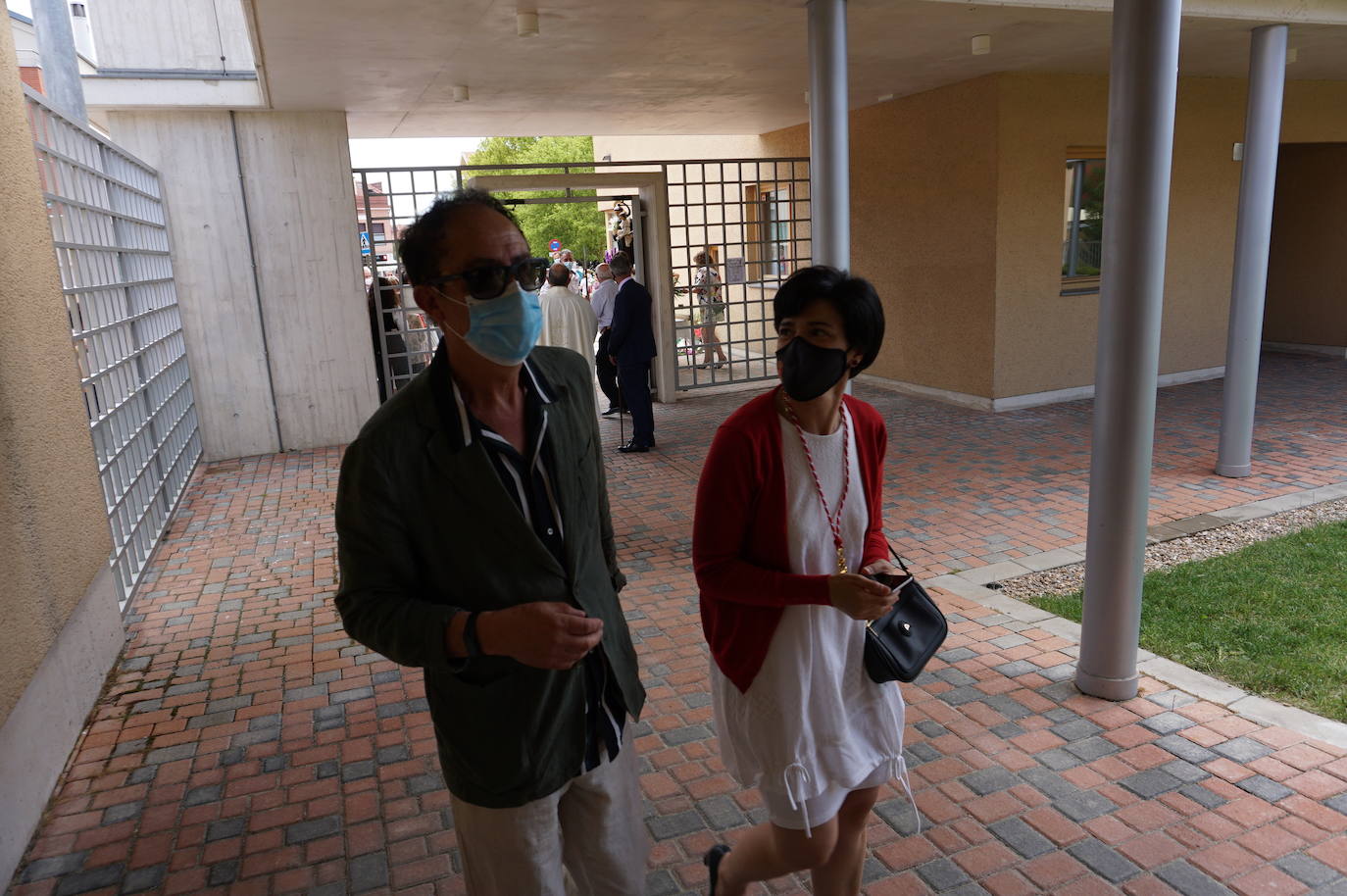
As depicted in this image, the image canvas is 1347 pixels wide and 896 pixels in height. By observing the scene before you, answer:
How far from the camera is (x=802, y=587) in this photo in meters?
2.01

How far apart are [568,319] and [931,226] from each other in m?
4.52

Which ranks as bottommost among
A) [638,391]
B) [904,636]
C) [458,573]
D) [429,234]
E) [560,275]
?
[638,391]

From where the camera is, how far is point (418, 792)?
3.40m

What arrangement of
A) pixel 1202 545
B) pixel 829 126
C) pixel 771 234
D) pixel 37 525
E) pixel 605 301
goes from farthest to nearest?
pixel 771 234 → pixel 605 301 → pixel 1202 545 → pixel 829 126 → pixel 37 525

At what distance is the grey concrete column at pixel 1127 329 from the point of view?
3477mm

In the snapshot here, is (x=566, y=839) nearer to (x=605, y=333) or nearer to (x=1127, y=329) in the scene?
(x=1127, y=329)

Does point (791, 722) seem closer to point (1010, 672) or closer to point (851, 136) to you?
point (1010, 672)

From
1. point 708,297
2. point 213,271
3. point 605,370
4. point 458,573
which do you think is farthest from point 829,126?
point 213,271

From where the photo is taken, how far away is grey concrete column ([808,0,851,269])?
5.45m

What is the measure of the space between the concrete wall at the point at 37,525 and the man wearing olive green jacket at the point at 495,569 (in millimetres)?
2312

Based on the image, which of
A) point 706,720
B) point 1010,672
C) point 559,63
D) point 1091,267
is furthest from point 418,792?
point 1091,267

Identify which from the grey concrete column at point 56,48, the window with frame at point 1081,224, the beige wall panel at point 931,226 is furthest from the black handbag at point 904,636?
the window with frame at point 1081,224

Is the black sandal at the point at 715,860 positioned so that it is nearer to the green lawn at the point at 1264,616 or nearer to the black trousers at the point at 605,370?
the green lawn at the point at 1264,616

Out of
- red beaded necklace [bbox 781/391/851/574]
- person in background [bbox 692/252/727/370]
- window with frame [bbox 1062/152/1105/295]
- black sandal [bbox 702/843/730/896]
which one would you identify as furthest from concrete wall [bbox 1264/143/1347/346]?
black sandal [bbox 702/843/730/896]
